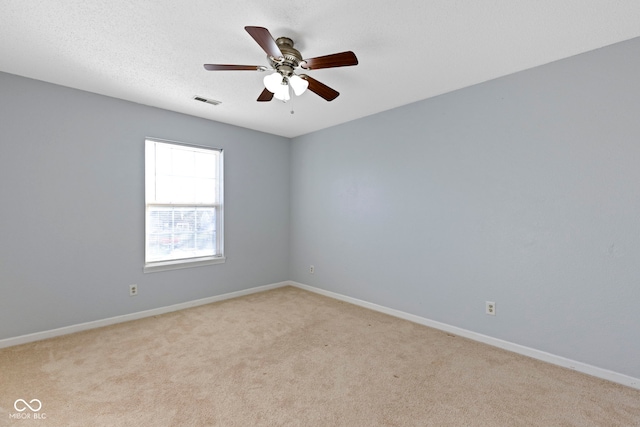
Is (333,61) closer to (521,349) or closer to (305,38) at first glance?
(305,38)

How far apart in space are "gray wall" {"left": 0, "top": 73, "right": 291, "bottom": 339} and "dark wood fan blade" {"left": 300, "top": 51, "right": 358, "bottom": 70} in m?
2.48

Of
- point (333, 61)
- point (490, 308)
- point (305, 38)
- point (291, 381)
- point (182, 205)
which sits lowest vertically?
point (291, 381)

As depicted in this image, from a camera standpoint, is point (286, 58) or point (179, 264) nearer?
point (286, 58)

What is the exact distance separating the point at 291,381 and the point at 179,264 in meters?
2.30

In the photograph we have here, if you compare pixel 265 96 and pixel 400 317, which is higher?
pixel 265 96

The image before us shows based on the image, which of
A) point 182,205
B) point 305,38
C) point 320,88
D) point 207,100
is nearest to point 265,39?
point 305,38

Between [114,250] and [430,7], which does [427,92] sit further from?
[114,250]

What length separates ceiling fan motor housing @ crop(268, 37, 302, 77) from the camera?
6.67 ft

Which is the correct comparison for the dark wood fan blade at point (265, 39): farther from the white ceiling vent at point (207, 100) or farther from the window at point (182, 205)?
the window at point (182, 205)

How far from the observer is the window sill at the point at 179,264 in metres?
3.46

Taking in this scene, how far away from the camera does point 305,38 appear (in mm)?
2076

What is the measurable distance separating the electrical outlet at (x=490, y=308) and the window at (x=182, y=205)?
10.8 feet

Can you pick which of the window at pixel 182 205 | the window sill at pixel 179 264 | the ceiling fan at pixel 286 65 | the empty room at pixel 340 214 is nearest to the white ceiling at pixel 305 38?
the empty room at pixel 340 214

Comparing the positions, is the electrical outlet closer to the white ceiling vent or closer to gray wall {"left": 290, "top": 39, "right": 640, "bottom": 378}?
gray wall {"left": 290, "top": 39, "right": 640, "bottom": 378}
